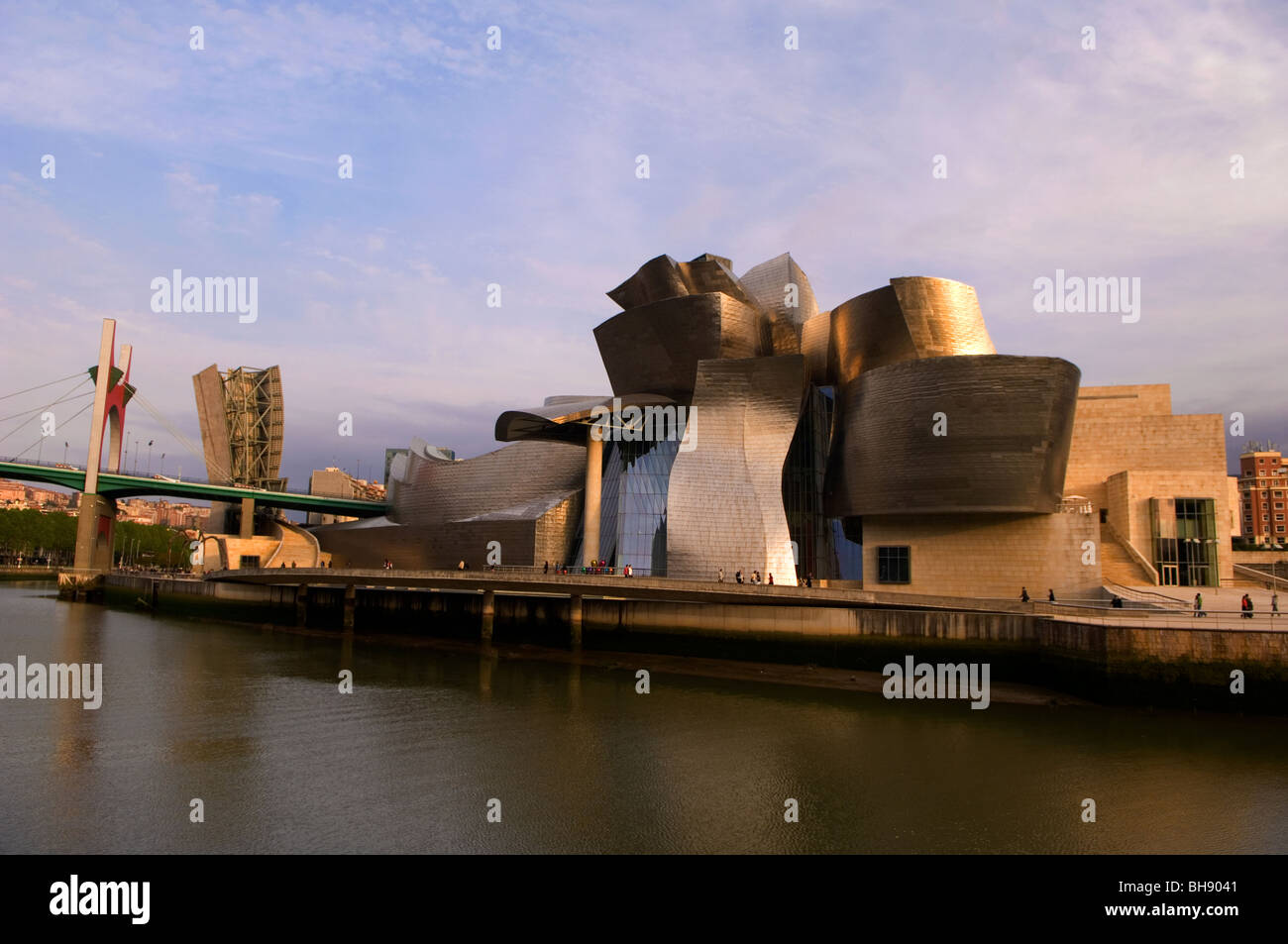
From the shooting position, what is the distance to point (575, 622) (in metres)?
30.9

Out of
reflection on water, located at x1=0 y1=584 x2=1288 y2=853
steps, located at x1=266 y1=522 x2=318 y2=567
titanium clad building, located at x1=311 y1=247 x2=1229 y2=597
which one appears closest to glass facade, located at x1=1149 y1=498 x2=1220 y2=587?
titanium clad building, located at x1=311 y1=247 x2=1229 y2=597

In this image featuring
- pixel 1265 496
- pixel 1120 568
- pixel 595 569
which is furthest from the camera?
pixel 1265 496

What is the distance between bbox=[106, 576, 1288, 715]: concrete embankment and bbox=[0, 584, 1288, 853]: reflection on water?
3.60ft

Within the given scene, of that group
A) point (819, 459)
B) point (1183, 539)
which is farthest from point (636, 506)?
point (1183, 539)

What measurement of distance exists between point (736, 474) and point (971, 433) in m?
9.03

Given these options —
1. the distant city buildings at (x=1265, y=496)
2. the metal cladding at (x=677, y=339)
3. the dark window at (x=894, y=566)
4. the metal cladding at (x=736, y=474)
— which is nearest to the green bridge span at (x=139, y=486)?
the metal cladding at (x=677, y=339)

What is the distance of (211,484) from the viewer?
5850cm

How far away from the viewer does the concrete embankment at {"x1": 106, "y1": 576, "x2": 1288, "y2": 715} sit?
63.0ft

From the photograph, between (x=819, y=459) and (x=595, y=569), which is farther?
(x=819, y=459)

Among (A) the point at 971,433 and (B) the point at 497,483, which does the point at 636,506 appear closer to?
(B) the point at 497,483

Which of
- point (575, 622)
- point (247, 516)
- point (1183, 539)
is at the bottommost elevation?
point (575, 622)

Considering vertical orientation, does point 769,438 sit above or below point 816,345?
below
